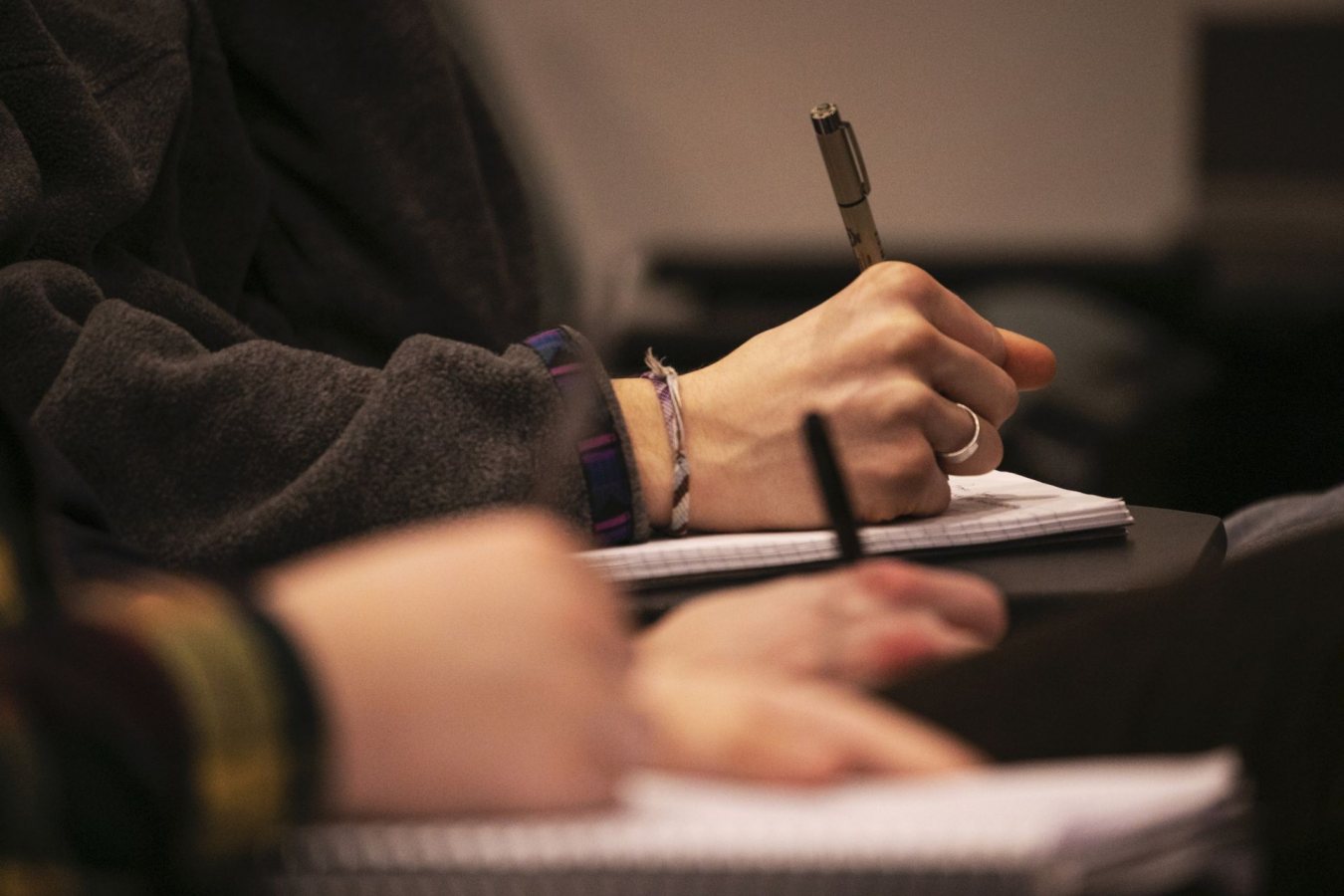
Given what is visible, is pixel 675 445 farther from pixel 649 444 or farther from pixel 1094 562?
pixel 1094 562

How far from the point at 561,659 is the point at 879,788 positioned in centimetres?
7

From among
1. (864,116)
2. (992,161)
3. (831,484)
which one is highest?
(831,484)

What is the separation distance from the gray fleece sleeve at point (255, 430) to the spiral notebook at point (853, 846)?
357 millimetres

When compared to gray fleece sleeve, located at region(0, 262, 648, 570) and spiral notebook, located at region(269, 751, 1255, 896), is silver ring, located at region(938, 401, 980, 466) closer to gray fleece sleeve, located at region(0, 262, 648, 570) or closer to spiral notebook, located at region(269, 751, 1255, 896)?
gray fleece sleeve, located at region(0, 262, 648, 570)

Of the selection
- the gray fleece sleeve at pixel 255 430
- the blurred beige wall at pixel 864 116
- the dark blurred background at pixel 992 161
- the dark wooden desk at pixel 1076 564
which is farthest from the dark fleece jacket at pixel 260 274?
the blurred beige wall at pixel 864 116

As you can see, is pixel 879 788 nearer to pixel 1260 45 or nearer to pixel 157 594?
pixel 157 594

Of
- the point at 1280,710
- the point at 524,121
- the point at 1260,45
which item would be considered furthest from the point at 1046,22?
the point at 1280,710

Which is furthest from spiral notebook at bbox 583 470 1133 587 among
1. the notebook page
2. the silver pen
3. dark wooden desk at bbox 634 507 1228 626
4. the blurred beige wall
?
the blurred beige wall

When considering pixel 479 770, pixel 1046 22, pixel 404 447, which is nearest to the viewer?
pixel 479 770

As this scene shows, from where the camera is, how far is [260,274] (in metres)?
0.91

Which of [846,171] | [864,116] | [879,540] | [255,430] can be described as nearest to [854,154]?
[846,171]

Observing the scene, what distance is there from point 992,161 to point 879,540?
8.13 feet

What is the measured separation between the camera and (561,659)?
11.1 inches

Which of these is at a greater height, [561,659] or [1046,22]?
[561,659]
